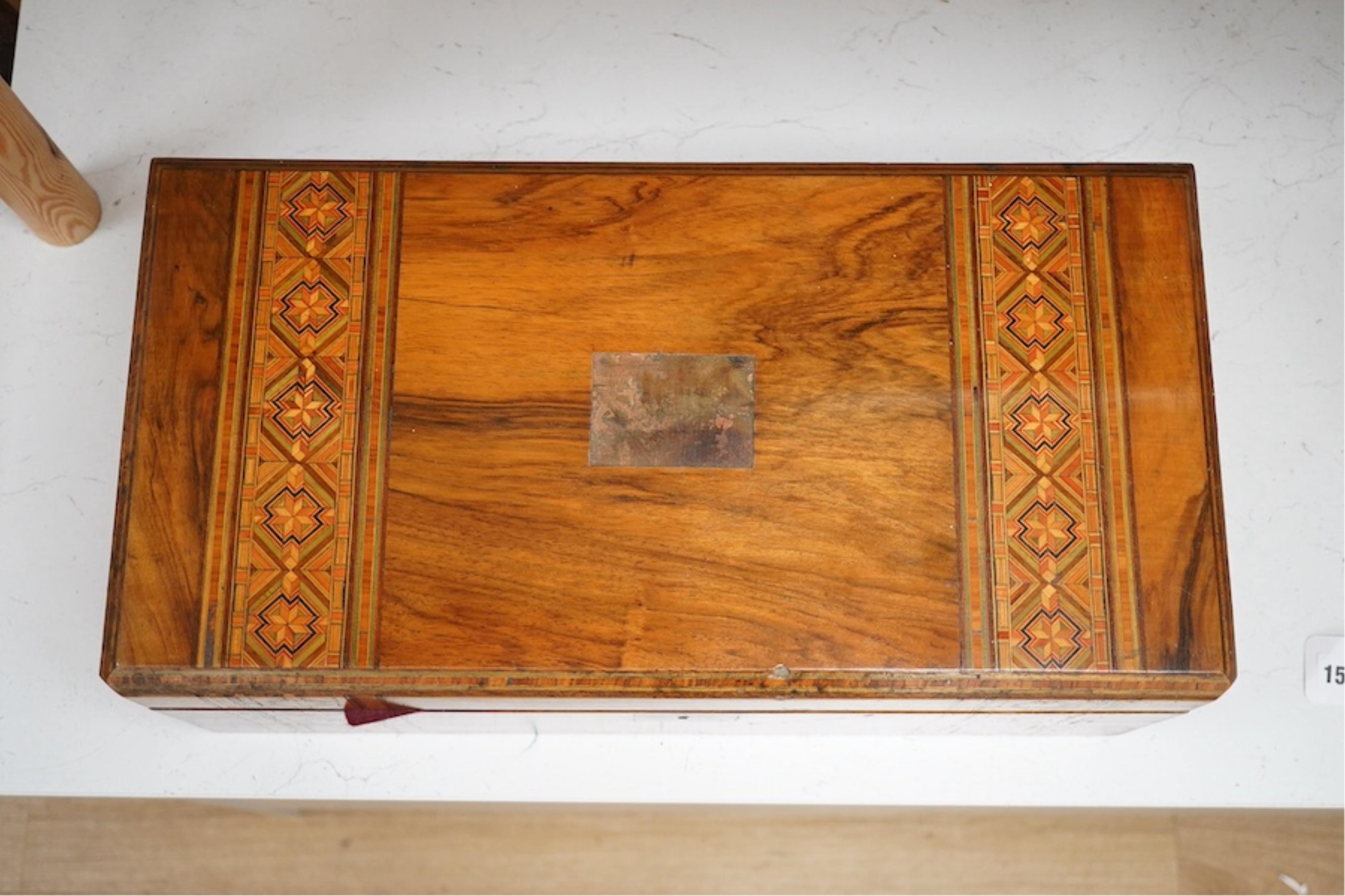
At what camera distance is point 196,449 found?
161 cm

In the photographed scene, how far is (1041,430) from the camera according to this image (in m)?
1.62

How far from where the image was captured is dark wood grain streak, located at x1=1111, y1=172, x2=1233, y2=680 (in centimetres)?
157

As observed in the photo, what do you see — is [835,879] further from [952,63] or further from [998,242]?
[952,63]

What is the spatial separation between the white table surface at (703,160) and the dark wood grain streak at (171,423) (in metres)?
0.35

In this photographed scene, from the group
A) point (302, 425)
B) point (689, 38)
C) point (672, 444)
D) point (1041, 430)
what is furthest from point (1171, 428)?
point (302, 425)

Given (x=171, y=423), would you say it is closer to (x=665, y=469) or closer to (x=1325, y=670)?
(x=665, y=469)

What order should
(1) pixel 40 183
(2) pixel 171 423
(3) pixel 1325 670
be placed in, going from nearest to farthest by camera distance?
(2) pixel 171 423 < (1) pixel 40 183 < (3) pixel 1325 670

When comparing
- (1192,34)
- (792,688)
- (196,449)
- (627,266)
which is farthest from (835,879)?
(1192,34)

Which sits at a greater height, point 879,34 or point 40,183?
point 879,34

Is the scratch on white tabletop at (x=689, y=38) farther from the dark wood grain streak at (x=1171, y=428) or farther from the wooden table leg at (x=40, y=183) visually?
the wooden table leg at (x=40, y=183)

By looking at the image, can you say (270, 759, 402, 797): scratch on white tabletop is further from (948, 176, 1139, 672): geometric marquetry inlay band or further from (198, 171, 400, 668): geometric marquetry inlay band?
(948, 176, 1139, 672): geometric marquetry inlay band

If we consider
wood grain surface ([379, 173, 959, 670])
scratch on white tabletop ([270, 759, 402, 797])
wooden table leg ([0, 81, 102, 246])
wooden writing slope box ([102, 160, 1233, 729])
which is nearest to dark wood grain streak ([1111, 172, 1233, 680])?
wooden writing slope box ([102, 160, 1233, 729])

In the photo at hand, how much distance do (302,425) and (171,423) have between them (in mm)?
185

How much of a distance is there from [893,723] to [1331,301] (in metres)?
1.11
